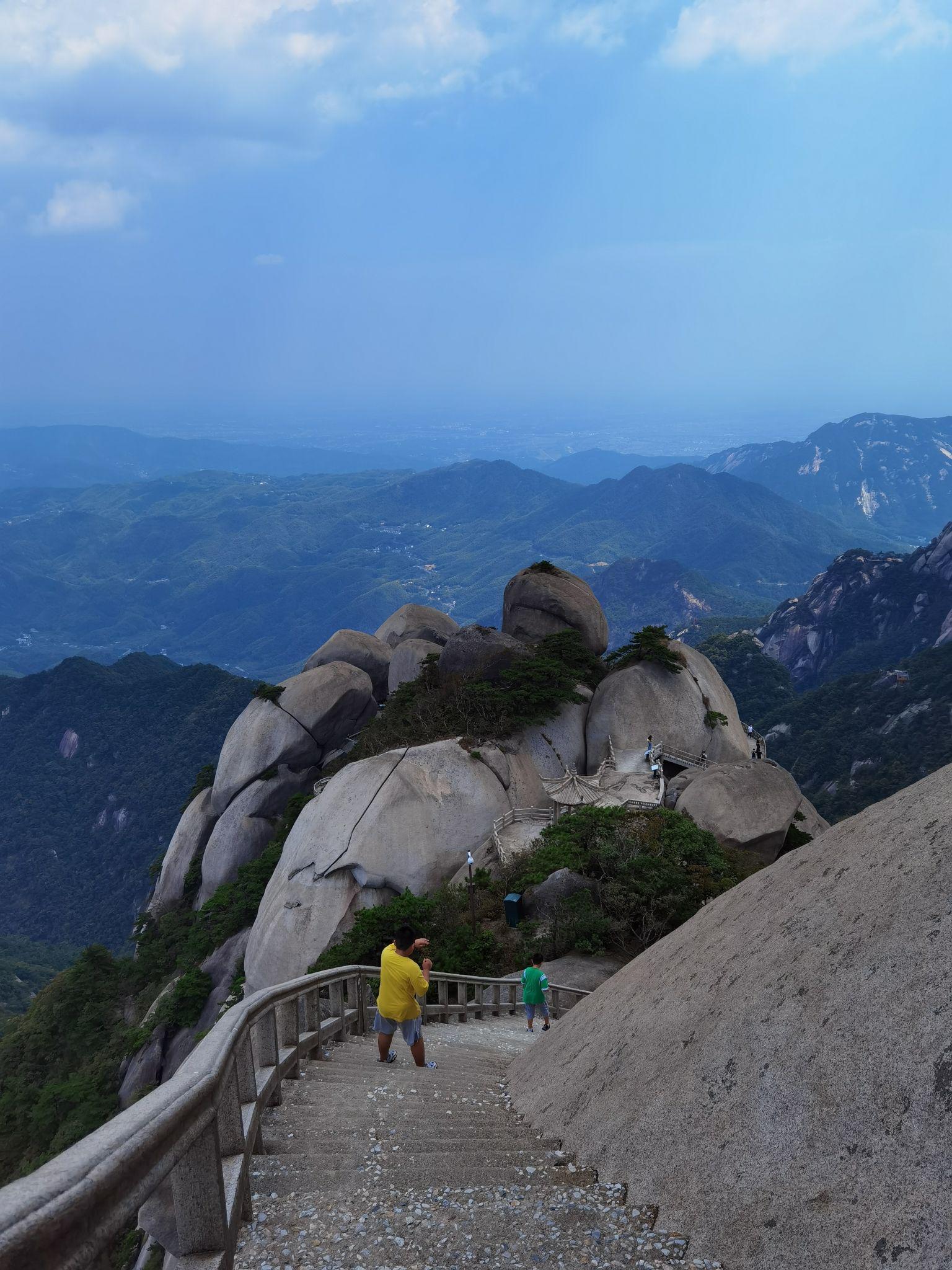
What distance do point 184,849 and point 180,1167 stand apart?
120ft

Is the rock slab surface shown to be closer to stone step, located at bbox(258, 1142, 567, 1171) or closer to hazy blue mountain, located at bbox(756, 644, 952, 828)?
stone step, located at bbox(258, 1142, 567, 1171)

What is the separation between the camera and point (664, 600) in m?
186

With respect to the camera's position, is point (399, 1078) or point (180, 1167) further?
point (399, 1078)

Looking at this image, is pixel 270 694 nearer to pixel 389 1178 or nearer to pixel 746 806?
pixel 746 806

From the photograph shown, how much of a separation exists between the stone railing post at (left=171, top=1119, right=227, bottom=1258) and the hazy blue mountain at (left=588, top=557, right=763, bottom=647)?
16924 centimetres

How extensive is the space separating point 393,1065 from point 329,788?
59.7ft

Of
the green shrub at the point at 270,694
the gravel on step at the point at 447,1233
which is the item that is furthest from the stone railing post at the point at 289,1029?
the green shrub at the point at 270,694

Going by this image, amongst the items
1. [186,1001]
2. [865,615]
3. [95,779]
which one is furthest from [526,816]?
[865,615]

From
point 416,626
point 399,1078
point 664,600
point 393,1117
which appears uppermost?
point 416,626

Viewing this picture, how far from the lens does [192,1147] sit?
Result: 322 centimetres

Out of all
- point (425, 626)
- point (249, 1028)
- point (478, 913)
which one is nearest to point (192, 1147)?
point (249, 1028)

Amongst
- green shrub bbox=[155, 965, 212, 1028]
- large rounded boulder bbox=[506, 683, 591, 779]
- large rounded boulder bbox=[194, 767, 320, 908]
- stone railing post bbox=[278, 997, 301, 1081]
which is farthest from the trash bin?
large rounded boulder bbox=[194, 767, 320, 908]

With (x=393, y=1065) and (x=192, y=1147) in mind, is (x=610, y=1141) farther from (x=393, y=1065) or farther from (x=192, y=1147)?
(x=393, y=1065)

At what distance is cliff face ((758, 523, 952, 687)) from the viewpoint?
97500mm
